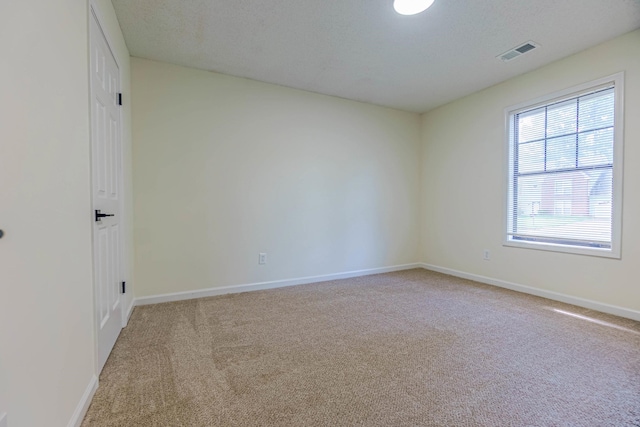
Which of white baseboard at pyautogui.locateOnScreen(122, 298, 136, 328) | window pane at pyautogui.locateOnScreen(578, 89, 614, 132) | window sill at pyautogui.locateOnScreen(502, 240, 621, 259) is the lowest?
white baseboard at pyautogui.locateOnScreen(122, 298, 136, 328)

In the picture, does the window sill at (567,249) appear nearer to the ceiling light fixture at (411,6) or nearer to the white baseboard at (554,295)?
the white baseboard at (554,295)

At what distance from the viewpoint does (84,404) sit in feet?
4.64

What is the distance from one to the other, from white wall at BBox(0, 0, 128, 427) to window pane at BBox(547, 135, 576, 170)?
422 centimetres

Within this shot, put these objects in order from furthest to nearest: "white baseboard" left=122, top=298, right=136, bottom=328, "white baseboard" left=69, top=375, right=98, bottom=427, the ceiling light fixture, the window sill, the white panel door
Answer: the window sill
"white baseboard" left=122, top=298, right=136, bottom=328
the ceiling light fixture
the white panel door
"white baseboard" left=69, top=375, right=98, bottom=427

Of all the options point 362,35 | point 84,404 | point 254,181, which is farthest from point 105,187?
point 362,35

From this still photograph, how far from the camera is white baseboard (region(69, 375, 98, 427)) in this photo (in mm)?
1303

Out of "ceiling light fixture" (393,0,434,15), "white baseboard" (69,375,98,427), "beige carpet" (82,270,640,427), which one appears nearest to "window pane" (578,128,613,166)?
"beige carpet" (82,270,640,427)

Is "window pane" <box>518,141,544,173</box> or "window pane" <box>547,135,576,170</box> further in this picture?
"window pane" <box>518,141,544,173</box>

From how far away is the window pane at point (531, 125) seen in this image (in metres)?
3.38

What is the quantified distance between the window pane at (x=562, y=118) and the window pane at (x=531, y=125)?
0.27ft

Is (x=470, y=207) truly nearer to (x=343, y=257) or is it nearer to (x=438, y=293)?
(x=438, y=293)

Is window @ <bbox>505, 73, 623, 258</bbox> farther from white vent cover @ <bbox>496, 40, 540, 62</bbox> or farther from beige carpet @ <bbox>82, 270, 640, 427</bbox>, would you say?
beige carpet @ <bbox>82, 270, 640, 427</bbox>

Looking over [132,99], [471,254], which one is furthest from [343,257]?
[132,99]

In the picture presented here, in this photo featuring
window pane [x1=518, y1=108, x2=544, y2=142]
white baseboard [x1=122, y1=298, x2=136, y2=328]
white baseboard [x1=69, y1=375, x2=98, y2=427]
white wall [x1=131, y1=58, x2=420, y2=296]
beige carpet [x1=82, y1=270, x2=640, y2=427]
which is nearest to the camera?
white baseboard [x1=69, y1=375, x2=98, y2=427]
